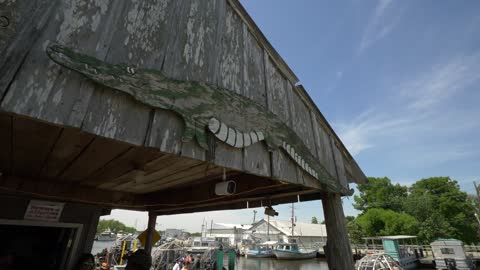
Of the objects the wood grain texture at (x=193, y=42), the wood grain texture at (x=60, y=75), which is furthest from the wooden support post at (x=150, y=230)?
the wood grain texture at (x=60, y=75)

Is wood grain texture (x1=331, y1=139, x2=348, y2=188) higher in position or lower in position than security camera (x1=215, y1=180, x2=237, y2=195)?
higher

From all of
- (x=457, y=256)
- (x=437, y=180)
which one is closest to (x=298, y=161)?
(x=457, y=256)

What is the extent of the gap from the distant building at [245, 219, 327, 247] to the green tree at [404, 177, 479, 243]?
56.7 ft

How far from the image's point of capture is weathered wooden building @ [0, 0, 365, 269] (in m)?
1.11

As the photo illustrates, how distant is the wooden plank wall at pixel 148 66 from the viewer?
1.08 m

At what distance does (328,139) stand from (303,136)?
35.9 inches

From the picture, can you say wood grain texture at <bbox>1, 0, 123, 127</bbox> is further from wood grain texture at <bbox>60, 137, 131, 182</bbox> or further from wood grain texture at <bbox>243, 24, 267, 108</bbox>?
wood grain texture at <bbox>243, 24, 267, 108</bbox>

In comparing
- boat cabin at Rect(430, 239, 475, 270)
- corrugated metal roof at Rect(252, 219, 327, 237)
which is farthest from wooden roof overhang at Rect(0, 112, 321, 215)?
corrugated metal roof at Rect(252, 219, 327, 237)

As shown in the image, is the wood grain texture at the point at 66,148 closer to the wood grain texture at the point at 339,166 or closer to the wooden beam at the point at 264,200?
the wooden beam at the point at 264,200

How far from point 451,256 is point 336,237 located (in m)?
25.9

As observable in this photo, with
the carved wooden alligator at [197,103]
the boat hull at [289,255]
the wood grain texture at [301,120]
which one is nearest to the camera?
the carved wooden alligator at [197,103]

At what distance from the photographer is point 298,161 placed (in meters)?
2.38

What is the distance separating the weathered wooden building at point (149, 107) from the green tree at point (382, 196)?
42.6m

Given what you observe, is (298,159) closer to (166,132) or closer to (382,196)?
(166,132)
